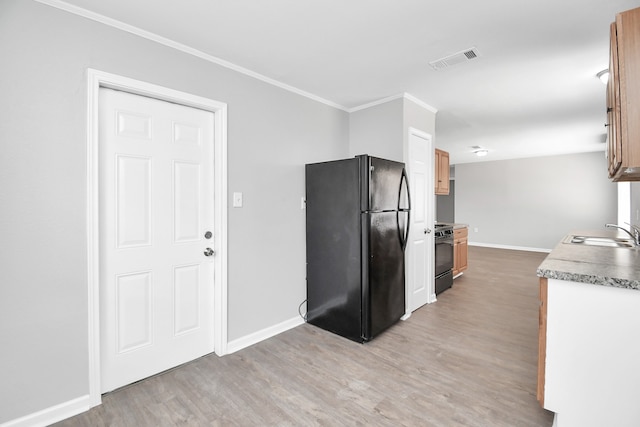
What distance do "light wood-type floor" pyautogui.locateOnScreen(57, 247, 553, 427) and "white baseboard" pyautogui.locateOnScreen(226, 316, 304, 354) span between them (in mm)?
64

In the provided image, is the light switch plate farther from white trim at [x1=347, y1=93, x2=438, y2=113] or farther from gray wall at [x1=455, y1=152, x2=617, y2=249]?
gray wall at [x1=455, y1=152, x2=617, y2=249]

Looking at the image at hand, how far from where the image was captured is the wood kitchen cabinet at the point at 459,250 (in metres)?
4.65

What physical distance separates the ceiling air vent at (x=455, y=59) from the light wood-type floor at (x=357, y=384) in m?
2.48

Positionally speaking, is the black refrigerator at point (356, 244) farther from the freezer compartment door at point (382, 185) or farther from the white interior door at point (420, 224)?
the white interior door at point (420, 224)

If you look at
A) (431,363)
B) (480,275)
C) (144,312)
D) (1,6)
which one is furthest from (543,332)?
(480,275)

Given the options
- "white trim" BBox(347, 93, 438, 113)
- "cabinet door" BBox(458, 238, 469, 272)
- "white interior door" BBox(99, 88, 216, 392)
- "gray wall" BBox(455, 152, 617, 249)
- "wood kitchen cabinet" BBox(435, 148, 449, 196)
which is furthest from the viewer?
"gray wall" BBox(455, 152, 617, 249)

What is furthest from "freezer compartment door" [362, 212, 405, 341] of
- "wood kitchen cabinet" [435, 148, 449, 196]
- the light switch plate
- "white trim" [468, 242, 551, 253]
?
"white trim" [468, 242, 551, 253]

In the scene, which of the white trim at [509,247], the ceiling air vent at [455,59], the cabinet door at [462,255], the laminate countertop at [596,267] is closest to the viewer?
the laminate countertop at [596,267]

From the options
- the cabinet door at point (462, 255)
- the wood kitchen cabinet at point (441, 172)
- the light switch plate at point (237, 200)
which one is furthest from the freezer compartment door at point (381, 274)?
the cabinet door at point (462, 255)

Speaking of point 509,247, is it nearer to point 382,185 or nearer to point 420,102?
point 420,102

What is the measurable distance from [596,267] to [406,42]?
1.89 metres

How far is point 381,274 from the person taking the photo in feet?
9.11

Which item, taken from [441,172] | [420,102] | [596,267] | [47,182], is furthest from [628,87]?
[441,172]

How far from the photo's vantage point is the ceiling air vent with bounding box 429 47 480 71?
7.63ft
